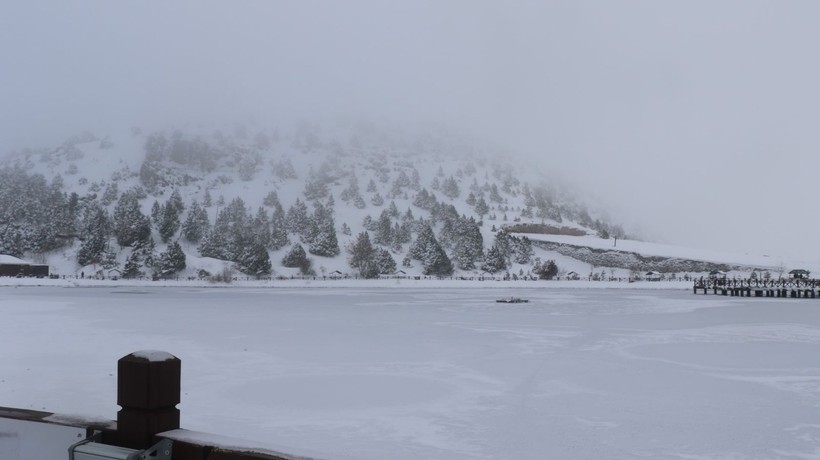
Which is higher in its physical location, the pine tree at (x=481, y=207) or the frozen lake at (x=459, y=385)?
the pine tree at (x=481, y=207)

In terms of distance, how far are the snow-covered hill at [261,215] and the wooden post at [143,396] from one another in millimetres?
96937

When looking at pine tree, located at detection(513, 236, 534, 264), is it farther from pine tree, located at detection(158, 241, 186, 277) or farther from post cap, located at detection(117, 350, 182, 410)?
post cap, located at detection(117, 350, 182, 410)

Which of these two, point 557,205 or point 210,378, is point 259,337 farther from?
point 557,205

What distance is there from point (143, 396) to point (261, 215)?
129655 millimetres

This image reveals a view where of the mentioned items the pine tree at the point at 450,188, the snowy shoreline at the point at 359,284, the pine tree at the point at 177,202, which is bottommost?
the snowy shoreline at the point at 359,284

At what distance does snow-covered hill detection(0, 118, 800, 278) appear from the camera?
10881cm

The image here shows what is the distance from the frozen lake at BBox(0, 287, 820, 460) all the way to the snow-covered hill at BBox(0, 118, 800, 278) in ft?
266

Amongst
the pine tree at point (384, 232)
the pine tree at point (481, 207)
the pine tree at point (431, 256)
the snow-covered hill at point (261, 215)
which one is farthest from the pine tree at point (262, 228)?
the pine tree at point (481, 207)

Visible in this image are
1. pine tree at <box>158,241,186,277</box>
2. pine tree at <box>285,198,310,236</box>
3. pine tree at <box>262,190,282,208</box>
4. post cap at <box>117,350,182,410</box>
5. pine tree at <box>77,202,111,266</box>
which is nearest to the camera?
post cap at <box>117,350,182,410</box>

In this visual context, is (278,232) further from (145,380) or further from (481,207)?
(145,380)

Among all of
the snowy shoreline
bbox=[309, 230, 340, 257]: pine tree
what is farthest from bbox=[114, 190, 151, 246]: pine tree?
bbox=[309, 230, 340, 257]: pine tree

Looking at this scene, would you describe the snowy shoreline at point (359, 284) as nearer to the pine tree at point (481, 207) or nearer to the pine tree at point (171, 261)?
the pine tree at point (171, 261)

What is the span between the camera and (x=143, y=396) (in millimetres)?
3443

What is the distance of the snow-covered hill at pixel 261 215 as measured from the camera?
108812 mm
